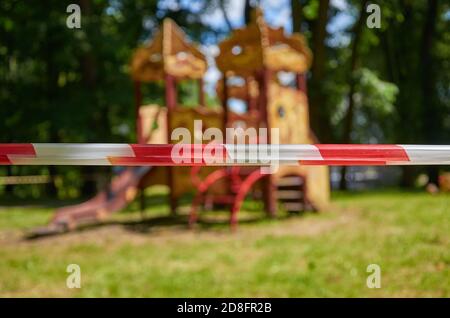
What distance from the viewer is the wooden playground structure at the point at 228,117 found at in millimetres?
8695

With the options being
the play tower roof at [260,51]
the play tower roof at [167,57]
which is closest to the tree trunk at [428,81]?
the play tower roof at [260,51]

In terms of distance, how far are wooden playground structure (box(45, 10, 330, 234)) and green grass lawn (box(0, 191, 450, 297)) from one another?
72 centimetres

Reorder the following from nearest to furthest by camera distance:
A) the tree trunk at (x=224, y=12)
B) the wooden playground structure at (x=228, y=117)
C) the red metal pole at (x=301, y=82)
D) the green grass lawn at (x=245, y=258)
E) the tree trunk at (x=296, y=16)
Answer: the green grass lawn at (x=245, y=258) < the wooden playground structure at (x=228, y=117) < the red metal pole at (x=301, y=82) < the tree trunk at (x=296, y=16) < the tree trunk at (x=224, y=12)

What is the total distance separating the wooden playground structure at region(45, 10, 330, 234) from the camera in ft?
28.5

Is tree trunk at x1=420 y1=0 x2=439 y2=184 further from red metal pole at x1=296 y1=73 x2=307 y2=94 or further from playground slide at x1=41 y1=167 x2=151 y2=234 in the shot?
playground slide at x1=41 y1=167 x2=151 y2=234

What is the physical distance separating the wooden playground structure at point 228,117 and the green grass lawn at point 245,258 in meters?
0.72

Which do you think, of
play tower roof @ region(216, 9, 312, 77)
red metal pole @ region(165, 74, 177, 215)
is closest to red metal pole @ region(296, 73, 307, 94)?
play tower roof @ region(216, 9, 312, 77)

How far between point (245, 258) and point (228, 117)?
4.58 meters

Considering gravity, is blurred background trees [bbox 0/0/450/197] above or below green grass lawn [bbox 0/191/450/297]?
above

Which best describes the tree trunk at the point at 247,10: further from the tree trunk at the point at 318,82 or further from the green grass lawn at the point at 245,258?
the green grass lawn at the point at 245,258

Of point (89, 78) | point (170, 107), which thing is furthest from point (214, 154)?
point (89, 78)

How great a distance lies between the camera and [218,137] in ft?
30.3

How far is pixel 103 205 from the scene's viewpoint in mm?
8500
